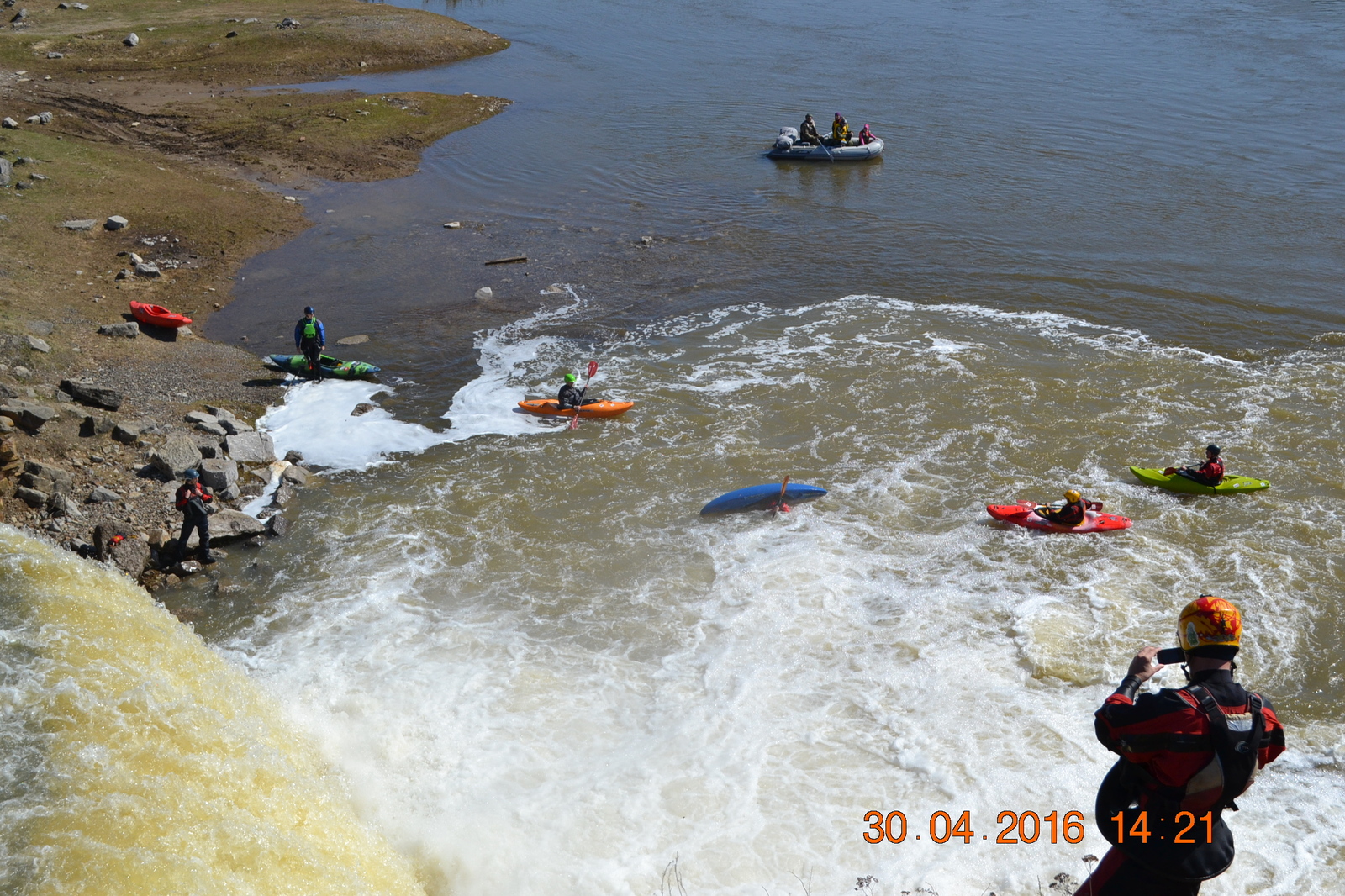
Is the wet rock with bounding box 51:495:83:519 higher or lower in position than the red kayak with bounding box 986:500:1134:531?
lower

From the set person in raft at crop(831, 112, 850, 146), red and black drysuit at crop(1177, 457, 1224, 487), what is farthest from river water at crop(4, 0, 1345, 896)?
person in raft at crop(831, 112, 850, 146)

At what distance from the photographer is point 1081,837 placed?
7.55 meters

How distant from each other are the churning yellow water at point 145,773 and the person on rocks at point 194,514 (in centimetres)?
227

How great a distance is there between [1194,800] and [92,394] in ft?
48.9

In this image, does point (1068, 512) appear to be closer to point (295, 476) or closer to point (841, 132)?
point (295, 476)

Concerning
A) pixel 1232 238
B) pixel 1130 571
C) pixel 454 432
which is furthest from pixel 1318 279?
pixel 454 432

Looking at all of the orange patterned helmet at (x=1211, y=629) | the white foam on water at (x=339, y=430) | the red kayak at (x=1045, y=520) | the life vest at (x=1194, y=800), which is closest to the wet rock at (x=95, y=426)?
the white foam on water at (x=339, y=430)

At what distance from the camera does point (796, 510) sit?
12859 millimetres

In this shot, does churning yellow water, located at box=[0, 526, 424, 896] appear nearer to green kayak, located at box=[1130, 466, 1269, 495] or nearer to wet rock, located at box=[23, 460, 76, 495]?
wet rock, located at box=[23, 460, 76, 495]

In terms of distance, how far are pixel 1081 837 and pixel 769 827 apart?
2.52m

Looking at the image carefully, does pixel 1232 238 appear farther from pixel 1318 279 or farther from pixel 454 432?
pixel 454 432

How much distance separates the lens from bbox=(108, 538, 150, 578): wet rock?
11.0 meters

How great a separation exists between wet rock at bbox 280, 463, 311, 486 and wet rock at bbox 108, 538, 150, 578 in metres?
2.26

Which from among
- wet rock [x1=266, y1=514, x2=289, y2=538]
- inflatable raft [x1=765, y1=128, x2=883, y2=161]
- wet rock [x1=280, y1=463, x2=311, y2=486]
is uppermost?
inflatable raft [x1=765, y1=128, x2=883, y2=161]
